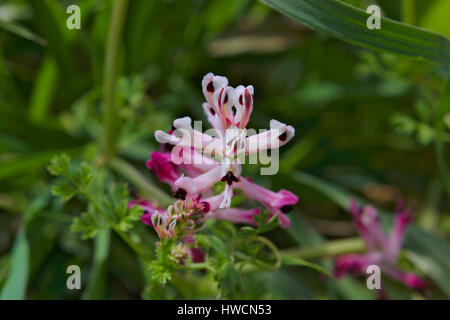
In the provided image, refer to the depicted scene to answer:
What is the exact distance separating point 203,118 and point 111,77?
47 centimetres

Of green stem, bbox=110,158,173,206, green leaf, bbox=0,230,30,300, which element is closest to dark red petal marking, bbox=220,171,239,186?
green stem, bbox=110,158,173,206

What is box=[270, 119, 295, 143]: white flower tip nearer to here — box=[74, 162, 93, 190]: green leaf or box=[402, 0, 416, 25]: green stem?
box=[74, 162, 93, 190]: green leaf

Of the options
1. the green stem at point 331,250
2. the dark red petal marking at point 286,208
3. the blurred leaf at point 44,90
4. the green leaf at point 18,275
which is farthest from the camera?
the blurred leaf at point 44,90

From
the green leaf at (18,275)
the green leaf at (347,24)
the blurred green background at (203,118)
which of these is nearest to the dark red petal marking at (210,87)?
the green leaf at (347,24)

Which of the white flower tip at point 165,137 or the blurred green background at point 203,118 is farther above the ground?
the blurred green background at point 203,118

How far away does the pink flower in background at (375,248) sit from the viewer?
1381mm

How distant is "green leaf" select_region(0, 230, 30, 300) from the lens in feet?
3.76

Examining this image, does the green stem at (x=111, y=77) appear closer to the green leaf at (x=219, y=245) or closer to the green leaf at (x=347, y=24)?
the green leaf at (x=347, y=24)

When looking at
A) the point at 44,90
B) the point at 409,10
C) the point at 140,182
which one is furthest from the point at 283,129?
the point at 44,90

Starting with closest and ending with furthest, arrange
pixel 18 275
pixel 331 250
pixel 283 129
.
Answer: pixel 283 129, pixel 18 275, pixel 331 250

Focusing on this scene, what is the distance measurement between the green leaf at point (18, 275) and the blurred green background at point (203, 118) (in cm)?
1

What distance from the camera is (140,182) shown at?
136cm

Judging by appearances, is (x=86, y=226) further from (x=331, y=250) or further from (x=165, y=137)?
(x=331, y=250)

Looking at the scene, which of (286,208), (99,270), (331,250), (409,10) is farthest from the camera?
(409,10)
